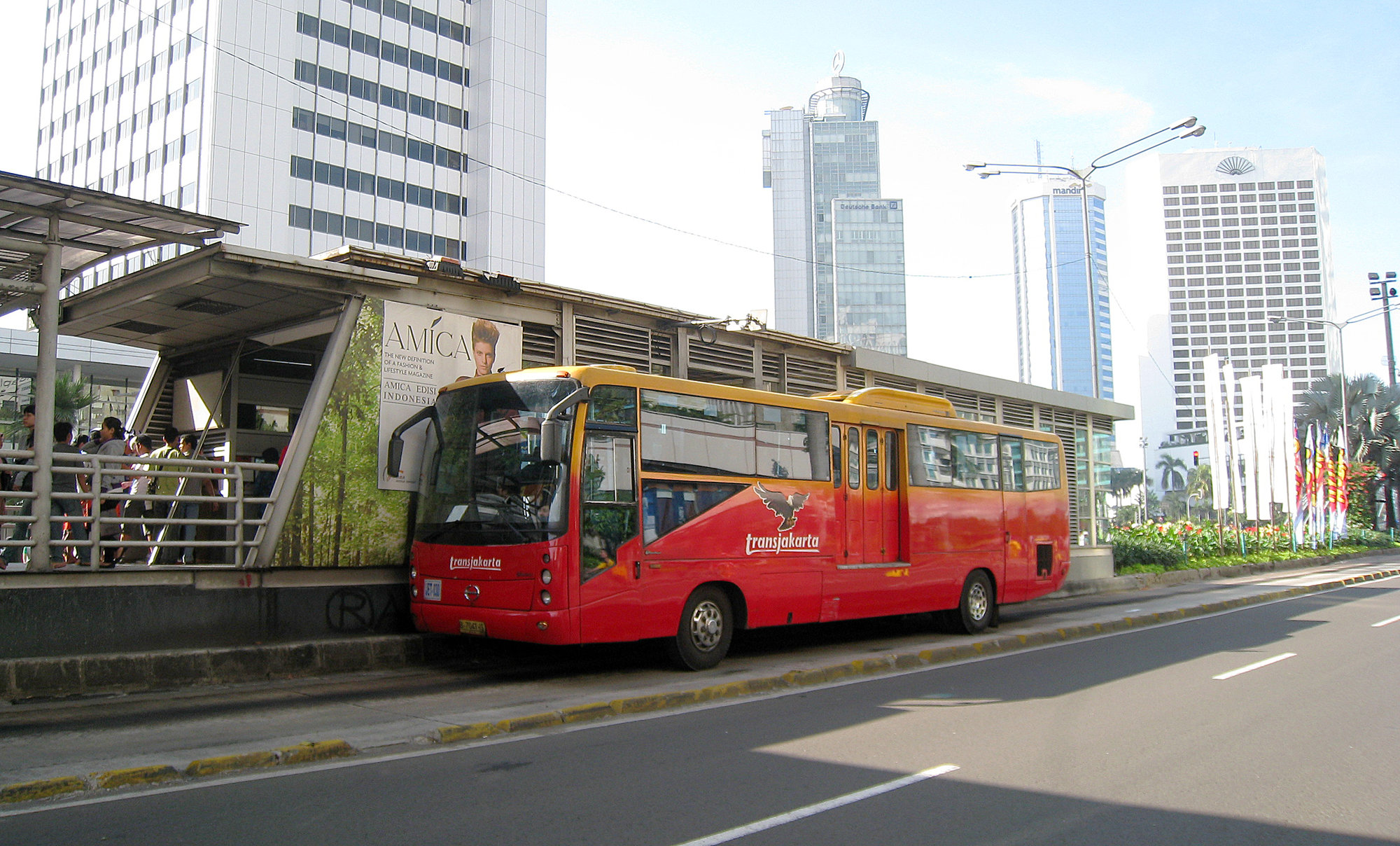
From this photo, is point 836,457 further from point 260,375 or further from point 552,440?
point 260,375

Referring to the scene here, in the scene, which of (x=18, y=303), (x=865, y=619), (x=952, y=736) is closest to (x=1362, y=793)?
(x=952, y=736)

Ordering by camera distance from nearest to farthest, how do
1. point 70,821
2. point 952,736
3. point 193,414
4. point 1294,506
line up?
point 70,821
point 952,736
point 193,414
point 1294,506

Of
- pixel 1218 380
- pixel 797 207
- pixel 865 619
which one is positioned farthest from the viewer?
pixel 797 207

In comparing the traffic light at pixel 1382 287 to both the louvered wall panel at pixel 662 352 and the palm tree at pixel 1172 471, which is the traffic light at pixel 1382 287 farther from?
the palm tree at pixel 1172 471

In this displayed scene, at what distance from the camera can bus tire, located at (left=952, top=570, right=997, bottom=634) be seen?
1362 cm

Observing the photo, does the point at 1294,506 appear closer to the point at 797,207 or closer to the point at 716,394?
the point at 716,394

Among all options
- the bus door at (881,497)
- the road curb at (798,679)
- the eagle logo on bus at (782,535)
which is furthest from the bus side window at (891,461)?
the road curb at (798,679)

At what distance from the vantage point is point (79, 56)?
212 feet

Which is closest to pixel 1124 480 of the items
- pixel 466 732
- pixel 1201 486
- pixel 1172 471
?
pixel 1172 471

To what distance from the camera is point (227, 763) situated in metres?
6.12

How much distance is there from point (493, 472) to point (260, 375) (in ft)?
20.4

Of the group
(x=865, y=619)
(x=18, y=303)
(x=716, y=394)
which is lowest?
(x=865, y=619)

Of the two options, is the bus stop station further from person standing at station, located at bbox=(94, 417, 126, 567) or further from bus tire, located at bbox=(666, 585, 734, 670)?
bus tire, located at bbox=(666, 585, 734, 670)

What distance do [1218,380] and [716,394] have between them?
2332 centimetres
